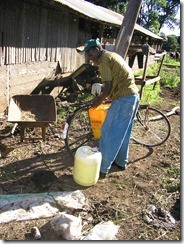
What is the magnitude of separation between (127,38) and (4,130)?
339 centimetres

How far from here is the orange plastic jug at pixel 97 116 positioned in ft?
15.1

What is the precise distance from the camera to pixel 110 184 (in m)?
4.23

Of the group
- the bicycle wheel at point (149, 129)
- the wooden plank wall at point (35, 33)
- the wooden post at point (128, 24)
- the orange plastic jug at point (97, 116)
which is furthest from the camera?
the wooden plank wall at point (35, 33)

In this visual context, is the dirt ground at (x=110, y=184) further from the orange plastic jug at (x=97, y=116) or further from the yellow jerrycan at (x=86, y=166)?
the orange plastic jug at (x=97, y=116)

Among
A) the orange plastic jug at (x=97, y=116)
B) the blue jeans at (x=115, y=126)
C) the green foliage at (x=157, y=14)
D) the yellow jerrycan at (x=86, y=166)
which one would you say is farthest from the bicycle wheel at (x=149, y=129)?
the green foliage at (x=157, y=14)

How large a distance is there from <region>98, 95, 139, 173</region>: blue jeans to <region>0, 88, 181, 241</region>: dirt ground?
435 millimetres

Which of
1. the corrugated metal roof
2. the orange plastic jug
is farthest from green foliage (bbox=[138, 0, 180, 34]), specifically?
the orange plastic jug

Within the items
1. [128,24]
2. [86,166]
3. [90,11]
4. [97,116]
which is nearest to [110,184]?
[86,166]

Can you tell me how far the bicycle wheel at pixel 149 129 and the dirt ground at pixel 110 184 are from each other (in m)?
0.21

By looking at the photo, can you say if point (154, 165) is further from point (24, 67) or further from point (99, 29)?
point (99, 29)

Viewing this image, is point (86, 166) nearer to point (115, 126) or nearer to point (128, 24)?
point (115, 126)

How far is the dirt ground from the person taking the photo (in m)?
3.24

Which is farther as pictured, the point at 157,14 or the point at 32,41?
the point at 157,14

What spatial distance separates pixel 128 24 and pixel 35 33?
2.58 metres
